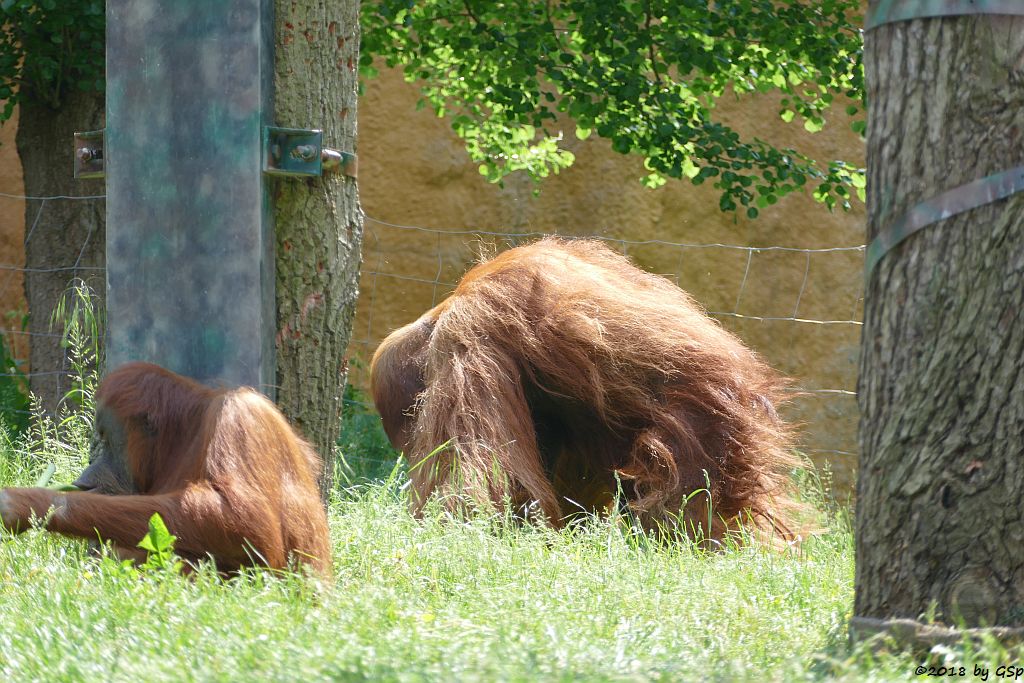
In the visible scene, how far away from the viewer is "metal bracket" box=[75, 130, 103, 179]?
11.1 feet

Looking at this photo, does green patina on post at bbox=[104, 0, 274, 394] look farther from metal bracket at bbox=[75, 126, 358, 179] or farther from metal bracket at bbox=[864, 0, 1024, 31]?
metal bracket at bbox=[864, 0, 1024, 31]

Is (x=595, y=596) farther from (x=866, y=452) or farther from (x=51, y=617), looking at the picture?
(x=51, y=617)

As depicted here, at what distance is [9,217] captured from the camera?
909cm

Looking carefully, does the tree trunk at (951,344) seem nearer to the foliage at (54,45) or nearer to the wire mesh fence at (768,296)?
the foliage at (54,45)

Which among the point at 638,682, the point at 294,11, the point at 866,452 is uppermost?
the point at 294,11

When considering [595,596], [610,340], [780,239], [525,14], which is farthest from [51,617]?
[780,239]

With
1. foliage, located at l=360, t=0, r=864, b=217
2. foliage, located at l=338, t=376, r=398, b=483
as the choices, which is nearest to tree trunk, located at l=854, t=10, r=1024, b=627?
foliage, located at l=338, t=376, r=398, b=483

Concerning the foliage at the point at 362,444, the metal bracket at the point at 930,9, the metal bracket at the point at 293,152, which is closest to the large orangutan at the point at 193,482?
the metal bracket at the point at 293,152

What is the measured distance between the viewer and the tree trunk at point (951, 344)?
212cm

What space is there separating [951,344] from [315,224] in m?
1.73

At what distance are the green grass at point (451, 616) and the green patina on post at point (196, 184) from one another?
597 mm

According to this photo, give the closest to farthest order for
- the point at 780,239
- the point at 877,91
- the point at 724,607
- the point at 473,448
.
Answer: the point at 877,91, the point at 724,607, the point at 473,448, the point at 780,239

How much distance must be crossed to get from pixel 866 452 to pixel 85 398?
9.20ft

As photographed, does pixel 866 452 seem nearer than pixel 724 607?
Yes
